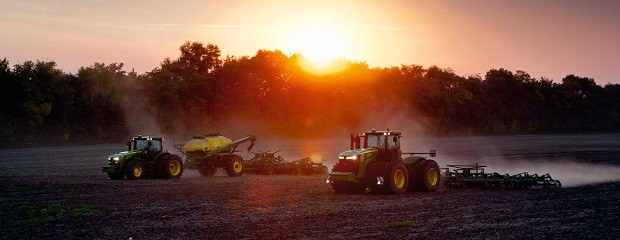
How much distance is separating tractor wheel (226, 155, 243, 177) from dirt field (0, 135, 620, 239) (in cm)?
445

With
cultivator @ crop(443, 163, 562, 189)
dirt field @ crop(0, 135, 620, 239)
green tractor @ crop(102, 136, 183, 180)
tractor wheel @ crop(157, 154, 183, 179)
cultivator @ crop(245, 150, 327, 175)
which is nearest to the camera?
dirt field @ crop(0, 135, 620, 239)

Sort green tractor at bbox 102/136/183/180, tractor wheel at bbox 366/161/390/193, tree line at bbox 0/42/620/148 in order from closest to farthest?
tractor wheel at bbox 366/161/390/193 → green tractor at bbox 102/136/183/180 → tree line at bbox 0/42/620/148

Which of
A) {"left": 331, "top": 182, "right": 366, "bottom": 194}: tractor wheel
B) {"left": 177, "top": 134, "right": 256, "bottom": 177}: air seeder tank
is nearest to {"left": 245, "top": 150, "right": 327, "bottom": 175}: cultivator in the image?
{"left": 177, "top": 134, "right": 256, "bottom": 177}: air seeder tank

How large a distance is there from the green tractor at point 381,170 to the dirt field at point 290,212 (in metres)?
0.61

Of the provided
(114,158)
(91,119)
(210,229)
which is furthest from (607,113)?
(210,229)

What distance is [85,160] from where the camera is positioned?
59562mm

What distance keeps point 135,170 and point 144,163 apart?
76cm

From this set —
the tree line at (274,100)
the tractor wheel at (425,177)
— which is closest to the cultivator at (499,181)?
the tractor wheel at (425,177)

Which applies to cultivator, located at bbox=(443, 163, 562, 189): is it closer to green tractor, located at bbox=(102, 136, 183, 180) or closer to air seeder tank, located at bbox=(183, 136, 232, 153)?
air seeder tank, located at bbox=(183, 136, 232, 153)

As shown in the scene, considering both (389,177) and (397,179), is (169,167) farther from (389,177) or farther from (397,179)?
(389,177)

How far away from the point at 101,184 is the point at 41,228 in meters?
15.3

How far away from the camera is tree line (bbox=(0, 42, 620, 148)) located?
92.6 m

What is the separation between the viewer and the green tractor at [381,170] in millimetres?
27875

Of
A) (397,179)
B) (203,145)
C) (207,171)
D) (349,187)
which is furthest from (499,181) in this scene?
(207,171)
